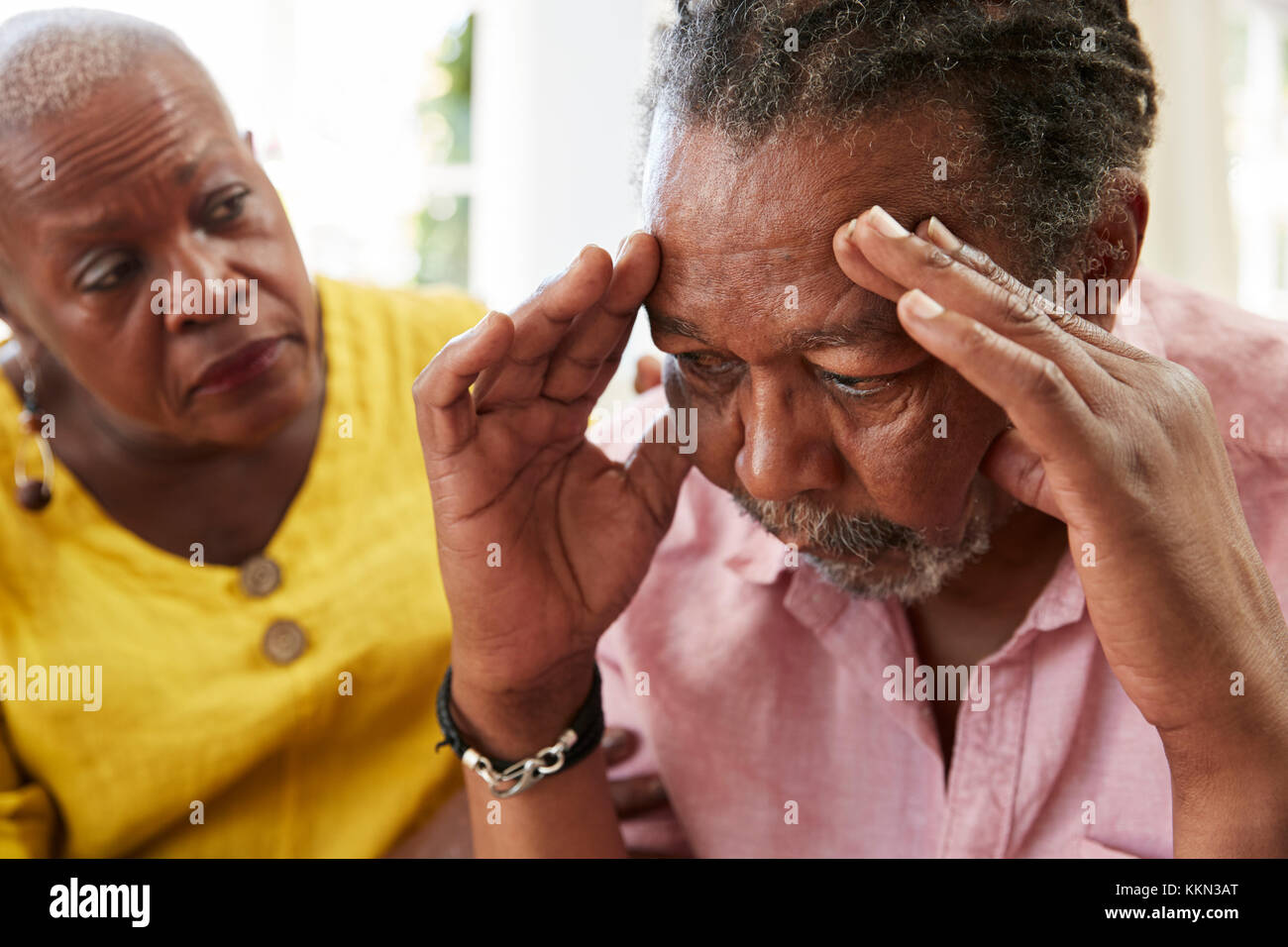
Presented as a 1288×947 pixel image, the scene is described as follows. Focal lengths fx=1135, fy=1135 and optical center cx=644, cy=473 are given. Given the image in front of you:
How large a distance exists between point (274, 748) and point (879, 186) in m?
1.08

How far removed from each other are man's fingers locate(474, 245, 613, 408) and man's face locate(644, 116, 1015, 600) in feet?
0.21

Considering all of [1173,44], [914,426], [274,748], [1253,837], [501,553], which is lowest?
[274,748]

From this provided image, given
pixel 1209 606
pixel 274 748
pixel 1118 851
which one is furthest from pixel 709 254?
pixel 274 748

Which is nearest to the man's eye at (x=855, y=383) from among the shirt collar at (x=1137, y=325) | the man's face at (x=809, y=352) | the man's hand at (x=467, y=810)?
the man's face at (x=809, y=352)

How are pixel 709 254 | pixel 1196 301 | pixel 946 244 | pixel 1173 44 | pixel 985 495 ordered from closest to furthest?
pixel 946 244 → pixel 709 254 → pixel 985 495 → pixel 1196 301 → pixel 1173 44

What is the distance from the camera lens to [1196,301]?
4.47 feet

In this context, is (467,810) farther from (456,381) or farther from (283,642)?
Answer: (456,381)

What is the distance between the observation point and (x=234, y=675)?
5.01ft

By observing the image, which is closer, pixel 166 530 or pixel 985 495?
pixel 985 495

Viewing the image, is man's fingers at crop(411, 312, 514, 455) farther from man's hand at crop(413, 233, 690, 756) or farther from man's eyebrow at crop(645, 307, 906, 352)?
man's eyebrow at crop(645, 307, 906, 352)

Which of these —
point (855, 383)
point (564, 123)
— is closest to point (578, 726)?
point (855, 383)

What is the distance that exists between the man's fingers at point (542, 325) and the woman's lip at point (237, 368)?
17.4 inches

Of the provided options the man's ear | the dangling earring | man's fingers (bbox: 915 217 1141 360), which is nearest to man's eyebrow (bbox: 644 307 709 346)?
man's fingers (bbox: 915 217 1141 360)

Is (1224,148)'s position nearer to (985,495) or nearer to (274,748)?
(985,495)
